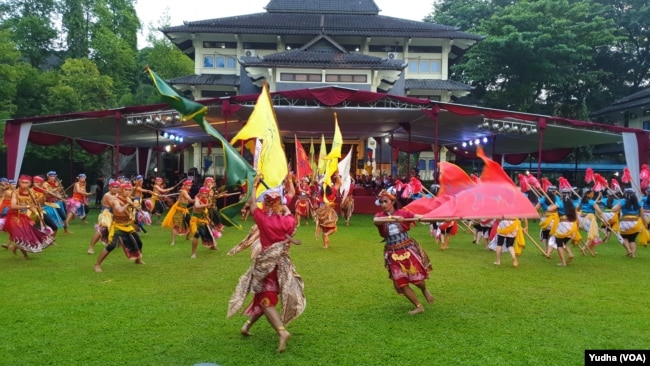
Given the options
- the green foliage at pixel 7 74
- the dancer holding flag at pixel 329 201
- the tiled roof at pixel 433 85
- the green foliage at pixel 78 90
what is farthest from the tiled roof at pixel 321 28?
the dancer holding flag at pixel 329 201

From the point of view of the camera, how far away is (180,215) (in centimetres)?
1180

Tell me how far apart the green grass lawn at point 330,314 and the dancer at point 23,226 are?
1.15ft

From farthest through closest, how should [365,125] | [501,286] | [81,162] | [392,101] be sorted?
[81,162] → [365,125] → [392,101] → [501,286]

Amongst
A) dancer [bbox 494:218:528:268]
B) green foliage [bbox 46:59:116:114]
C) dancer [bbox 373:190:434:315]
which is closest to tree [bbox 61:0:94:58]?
green foliage [bbox 46:59:116:114]

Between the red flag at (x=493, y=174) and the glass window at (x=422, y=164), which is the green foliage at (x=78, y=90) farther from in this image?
the red flag at (x=493, y=174)

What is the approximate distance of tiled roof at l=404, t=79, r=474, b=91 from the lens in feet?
99.7

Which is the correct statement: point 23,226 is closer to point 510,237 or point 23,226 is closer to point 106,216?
point 106,216

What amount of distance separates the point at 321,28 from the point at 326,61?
251 inches

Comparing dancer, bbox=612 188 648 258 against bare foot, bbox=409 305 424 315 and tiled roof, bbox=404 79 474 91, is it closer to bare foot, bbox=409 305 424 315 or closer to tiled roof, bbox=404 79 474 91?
bare foot, bbox=409 305 424 315

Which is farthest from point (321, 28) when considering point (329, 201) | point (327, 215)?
point (327, 215)

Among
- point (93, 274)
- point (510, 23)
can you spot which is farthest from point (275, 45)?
point (93, 274)

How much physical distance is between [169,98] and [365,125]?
17978mm

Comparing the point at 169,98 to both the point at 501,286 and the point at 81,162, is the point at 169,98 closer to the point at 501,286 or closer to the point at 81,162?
the point at 501,286

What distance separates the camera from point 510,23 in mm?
Answer: 32000
